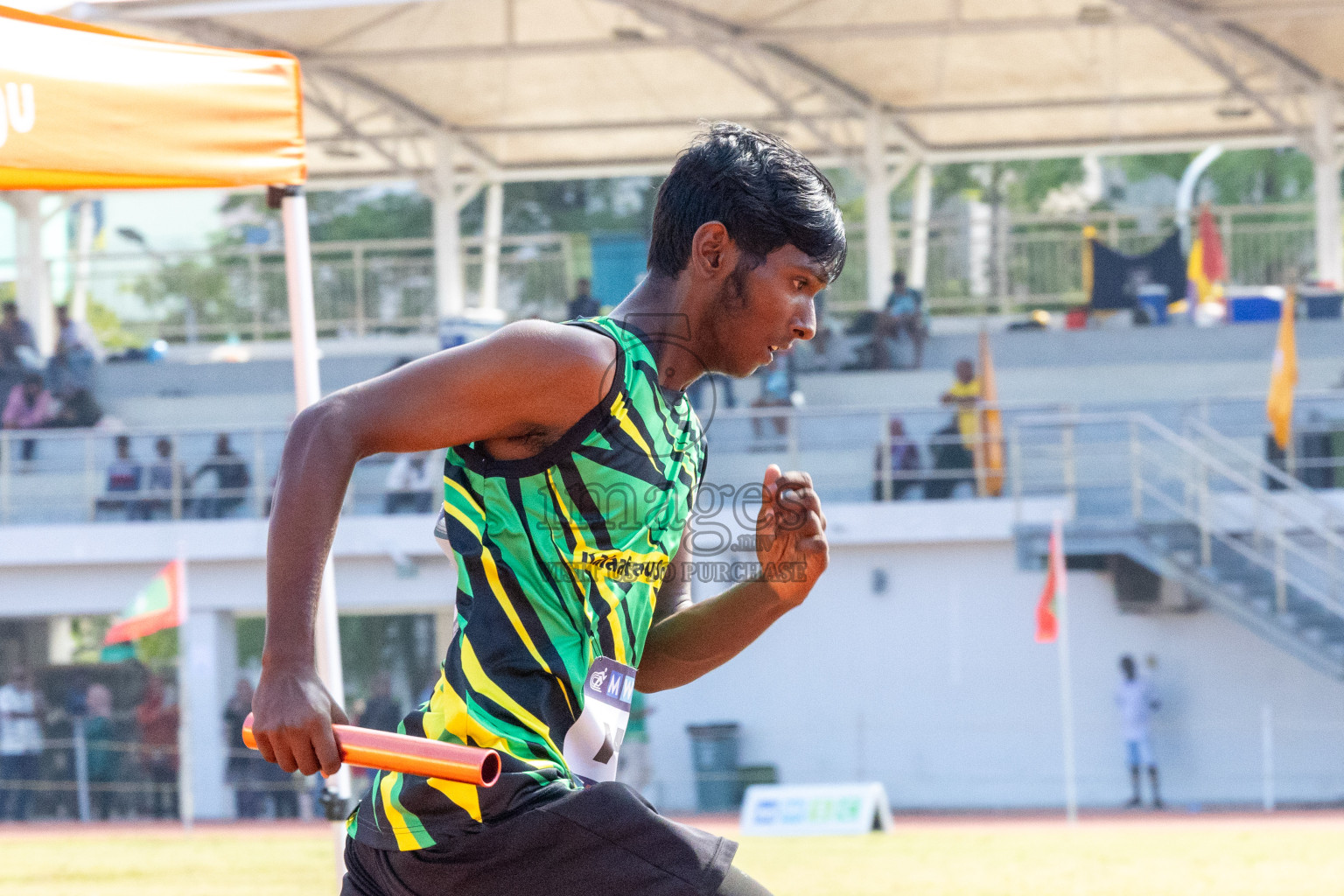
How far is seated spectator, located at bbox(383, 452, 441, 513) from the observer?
60.6ft

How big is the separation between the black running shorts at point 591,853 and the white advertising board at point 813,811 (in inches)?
451

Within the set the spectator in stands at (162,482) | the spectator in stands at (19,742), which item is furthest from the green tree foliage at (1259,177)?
the spectator in stands at (19,742)

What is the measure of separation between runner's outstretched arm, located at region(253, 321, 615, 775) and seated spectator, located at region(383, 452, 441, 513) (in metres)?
16.5

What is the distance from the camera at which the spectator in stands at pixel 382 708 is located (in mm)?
17375

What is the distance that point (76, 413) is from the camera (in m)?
19.8

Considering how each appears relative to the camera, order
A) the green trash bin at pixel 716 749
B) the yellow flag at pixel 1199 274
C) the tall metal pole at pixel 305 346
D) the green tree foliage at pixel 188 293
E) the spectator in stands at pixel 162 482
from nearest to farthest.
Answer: the tall metal pole at pixel 305 346, the green trash bin at pixel 716 749, the spectator in stands at pixel 162 482, the yellow flag at pixel 1199 274, the green tree foliage at pixel 188 293

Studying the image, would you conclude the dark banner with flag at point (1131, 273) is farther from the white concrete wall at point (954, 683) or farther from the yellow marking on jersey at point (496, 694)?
the yellow marking on jersey at point (496, 694)

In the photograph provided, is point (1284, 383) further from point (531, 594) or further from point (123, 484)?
point (531, 594)

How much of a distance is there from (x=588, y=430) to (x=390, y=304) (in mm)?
21621

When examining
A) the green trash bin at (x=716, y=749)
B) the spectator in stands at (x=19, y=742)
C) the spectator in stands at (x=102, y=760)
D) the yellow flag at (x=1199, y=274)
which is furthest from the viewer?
the yellow flag at (x=1199, y=274)

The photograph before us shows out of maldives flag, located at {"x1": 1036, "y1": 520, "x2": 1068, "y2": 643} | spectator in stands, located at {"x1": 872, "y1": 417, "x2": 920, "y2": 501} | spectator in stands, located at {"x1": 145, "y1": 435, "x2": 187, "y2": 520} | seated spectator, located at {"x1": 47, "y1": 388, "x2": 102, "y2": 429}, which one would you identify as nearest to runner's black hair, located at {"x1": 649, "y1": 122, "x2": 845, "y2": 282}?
maldives flag, located at {"x1": 1036, "y1": 520, "x2": 1068, "y2": 643}

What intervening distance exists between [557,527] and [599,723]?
0.27 metres

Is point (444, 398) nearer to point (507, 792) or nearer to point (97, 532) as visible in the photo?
point (507, 792)

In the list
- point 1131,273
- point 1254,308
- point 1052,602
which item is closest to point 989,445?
point 1052,602
